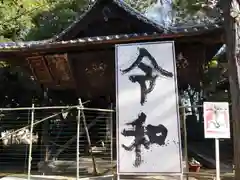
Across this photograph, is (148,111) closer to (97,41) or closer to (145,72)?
(145,72)

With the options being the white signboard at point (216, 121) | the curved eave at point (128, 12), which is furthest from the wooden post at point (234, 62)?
the curved eave at point (128, 12)

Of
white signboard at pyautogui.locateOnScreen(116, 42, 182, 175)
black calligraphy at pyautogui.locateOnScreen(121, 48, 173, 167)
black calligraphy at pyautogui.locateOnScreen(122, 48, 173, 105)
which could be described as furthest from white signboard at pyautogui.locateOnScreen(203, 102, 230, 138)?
black calligraphy at pyautogui.locateOnScreen(122, 48, 173, 105)

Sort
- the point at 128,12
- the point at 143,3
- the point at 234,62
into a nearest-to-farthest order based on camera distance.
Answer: the point at 234,62, the point at 128,12, the point at 143,3

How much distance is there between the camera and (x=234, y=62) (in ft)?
23.4

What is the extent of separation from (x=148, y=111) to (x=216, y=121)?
2.01 m

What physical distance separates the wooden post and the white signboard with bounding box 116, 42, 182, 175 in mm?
1237

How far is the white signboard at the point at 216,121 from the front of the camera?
6.27 metres

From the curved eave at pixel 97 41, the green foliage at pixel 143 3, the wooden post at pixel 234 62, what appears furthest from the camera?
the green foliage at pixel 143 3

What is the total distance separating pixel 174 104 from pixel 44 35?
9.54m

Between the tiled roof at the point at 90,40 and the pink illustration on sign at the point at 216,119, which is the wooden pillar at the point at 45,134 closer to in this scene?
the tiled roof at the point at 90,40

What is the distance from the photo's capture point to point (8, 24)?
15039 millimetres

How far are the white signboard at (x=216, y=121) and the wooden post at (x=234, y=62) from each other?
73cm

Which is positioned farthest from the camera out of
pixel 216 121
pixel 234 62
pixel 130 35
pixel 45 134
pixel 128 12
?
pixel 128 12

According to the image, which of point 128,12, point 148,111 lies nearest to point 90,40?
point 128,12
